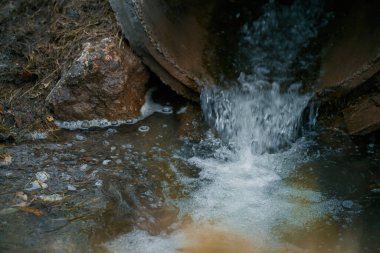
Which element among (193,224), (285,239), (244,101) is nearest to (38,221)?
(193,224)

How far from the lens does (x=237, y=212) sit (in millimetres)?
3465

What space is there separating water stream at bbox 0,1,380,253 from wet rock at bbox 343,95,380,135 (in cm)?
12

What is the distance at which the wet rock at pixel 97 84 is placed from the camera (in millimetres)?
4172

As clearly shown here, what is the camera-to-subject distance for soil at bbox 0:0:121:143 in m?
4.23

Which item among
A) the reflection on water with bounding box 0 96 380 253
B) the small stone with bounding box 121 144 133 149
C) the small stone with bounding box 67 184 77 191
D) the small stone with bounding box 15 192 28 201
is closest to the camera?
the reflection on water with bounding box 0 96 380 253

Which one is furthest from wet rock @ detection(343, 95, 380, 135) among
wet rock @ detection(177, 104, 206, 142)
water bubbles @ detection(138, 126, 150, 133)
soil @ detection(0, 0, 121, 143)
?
soil @ detection(0, 0, 121, 143)

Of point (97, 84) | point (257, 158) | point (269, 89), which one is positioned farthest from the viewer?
point (269, 89)

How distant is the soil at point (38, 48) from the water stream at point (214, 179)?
0.31 metres

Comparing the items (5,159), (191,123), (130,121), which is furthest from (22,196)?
(191,123)

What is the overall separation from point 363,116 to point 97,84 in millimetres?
1986

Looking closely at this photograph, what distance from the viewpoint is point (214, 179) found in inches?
147

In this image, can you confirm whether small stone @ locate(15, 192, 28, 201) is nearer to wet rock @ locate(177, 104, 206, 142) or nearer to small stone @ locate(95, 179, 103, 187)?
small stone @ locate(95, 179, 103, 187)

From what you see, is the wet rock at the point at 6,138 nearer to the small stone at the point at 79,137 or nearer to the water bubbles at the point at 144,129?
the small stone at the point at 79,137

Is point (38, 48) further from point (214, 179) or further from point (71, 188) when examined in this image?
point (214, 179)
